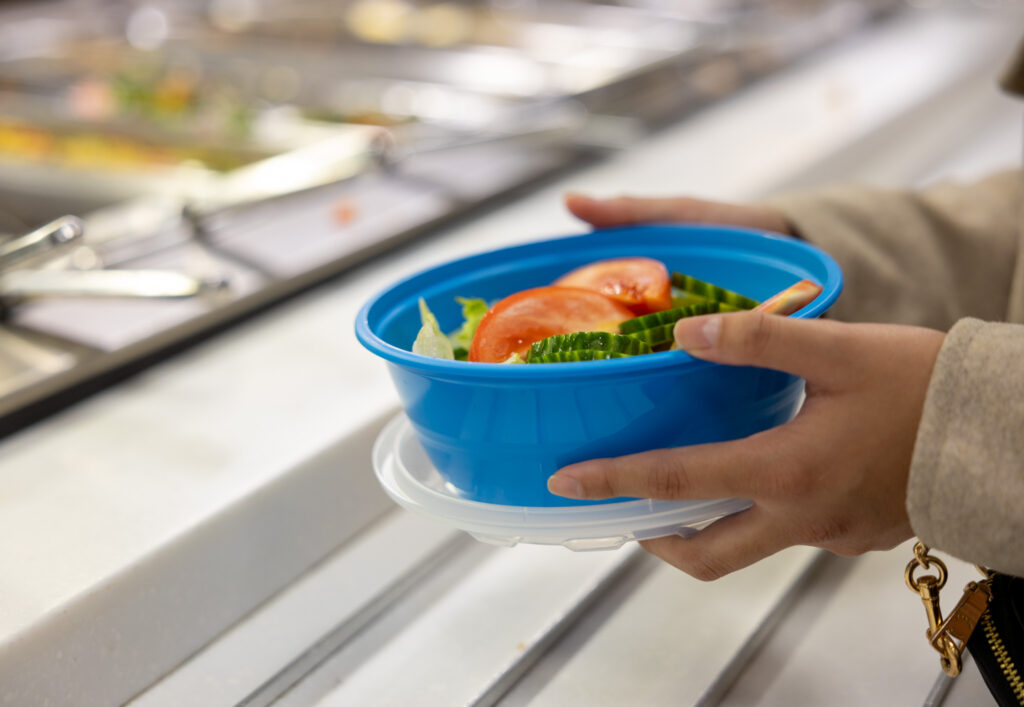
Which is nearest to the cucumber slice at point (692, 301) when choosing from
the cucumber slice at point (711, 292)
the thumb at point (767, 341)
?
the cucumber slice at point (711, 292)

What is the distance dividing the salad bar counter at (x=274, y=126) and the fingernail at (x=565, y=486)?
1.63ft

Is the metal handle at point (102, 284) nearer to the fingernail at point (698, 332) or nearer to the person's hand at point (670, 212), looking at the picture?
Answer: the person's hand at point (670, 212)

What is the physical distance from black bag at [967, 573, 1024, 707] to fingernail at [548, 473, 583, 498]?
0.26 m

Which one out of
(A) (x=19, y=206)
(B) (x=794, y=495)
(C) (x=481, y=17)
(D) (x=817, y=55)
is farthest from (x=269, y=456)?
(C) (x=481, y=17)

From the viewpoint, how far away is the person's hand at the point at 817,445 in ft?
1.58

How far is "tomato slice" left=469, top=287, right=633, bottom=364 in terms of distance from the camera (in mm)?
572

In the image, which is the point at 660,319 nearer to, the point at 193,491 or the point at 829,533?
the point at 829,533

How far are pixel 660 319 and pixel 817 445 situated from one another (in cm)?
11

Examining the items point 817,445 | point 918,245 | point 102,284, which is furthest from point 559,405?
point 102,284

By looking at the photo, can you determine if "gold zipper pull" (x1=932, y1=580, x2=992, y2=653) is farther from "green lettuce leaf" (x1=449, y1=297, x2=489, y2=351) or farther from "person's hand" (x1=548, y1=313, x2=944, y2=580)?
"green lettuce leaf" (x1=449, y1=297, x2=489, y2=351)

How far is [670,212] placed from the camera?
2.58 feet

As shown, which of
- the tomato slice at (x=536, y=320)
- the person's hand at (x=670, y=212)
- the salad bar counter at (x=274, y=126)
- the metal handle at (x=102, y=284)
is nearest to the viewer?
the tomato slice at (x=536, y=320)

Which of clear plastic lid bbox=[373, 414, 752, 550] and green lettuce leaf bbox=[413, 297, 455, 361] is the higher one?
green lettuce leaf bbox=[413, 297, 455, 361]

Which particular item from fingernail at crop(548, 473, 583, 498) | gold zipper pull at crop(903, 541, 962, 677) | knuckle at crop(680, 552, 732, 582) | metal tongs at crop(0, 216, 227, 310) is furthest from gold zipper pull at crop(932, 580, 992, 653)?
metal tongs at crop(0, 216, 227, 310)
